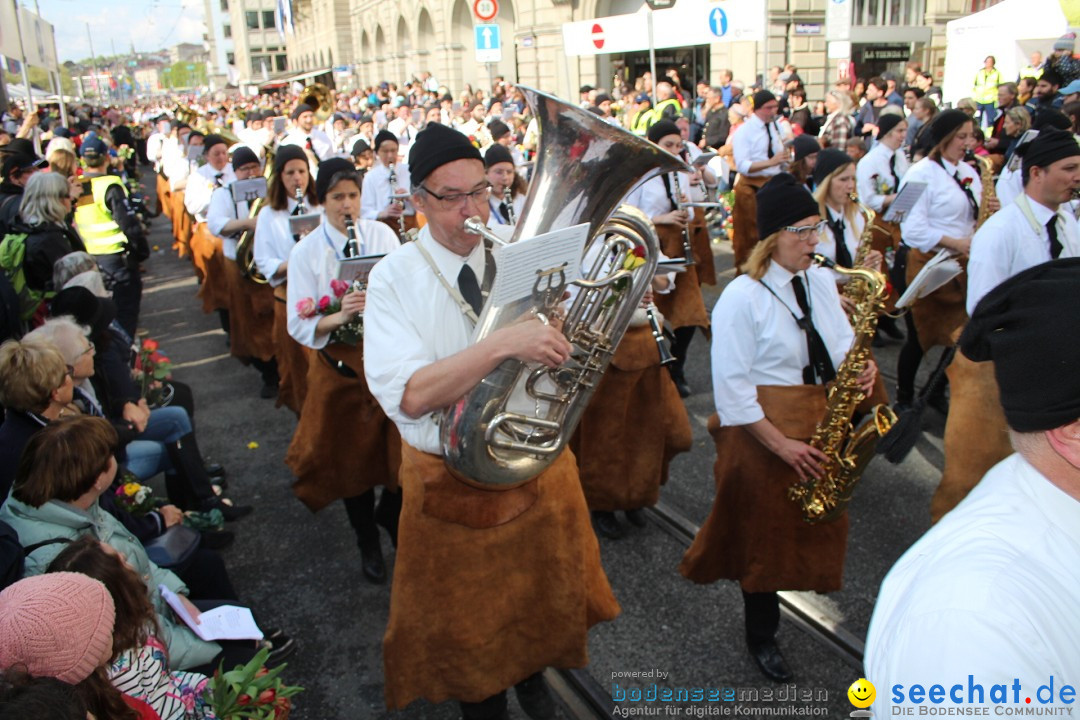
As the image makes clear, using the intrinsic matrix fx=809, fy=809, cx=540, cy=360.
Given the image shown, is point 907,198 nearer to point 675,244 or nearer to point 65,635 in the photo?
point 675,244

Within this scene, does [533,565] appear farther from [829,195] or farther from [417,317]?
[829,195]

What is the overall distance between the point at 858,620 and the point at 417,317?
2.58m

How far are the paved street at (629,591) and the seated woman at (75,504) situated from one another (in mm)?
632

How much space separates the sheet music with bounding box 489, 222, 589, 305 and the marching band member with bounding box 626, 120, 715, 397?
166 inches

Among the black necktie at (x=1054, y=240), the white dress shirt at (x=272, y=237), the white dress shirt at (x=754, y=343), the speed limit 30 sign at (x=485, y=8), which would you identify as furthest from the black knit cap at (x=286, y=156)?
the speed limit 30 sign at (x=485, y=8)

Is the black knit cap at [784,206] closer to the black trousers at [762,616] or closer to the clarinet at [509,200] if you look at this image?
the black trousers at [762,616]

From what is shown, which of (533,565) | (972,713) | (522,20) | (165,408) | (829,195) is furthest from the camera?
(522,20)

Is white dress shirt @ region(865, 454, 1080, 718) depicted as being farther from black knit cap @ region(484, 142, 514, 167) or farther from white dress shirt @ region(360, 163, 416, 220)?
white dress shirt @ region(360, 163, 416, 220)

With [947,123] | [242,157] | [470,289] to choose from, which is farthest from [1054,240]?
[242,157]

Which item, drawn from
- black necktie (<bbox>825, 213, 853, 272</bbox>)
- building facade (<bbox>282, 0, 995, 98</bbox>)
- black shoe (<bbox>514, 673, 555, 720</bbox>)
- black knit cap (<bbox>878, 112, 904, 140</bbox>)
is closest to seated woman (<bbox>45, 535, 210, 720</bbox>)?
black shoe (<bbox>514, 673, 555, 720</bbox>)

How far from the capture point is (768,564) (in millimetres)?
3365

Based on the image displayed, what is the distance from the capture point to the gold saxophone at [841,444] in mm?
3289

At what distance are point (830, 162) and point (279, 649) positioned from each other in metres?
4.59

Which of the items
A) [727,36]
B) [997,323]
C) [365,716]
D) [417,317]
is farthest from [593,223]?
[727,36]
